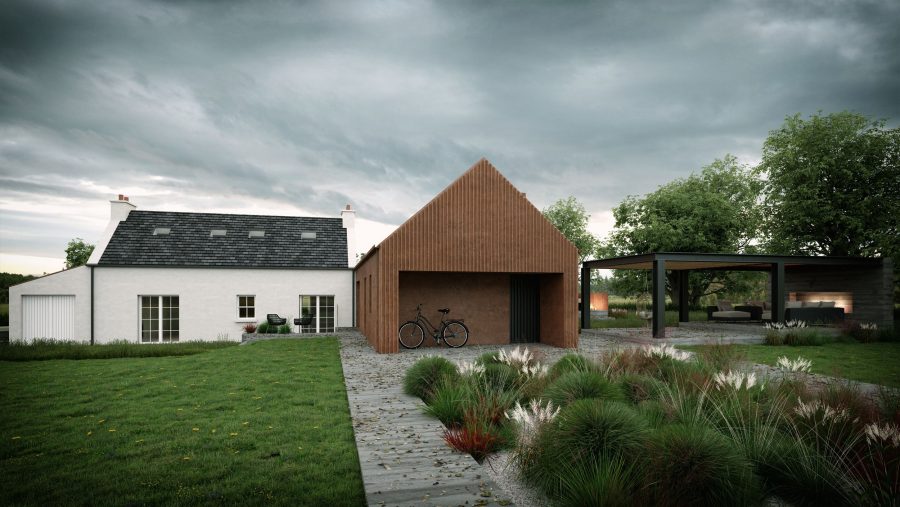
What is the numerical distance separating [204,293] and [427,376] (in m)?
14.2

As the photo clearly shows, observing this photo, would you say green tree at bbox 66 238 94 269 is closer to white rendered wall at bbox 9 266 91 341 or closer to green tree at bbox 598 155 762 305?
white rendered wall at bbox 9 266 91 341

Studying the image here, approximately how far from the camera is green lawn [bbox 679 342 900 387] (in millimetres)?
9242

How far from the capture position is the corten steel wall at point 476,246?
12.1m

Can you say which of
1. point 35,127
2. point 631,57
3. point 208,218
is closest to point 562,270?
point 631,57

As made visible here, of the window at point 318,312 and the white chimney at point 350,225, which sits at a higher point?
the white chimney at point 350,225

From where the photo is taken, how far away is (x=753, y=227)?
88.7 ft


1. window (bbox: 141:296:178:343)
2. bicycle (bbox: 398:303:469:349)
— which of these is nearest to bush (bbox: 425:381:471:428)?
bicycle (bbox: 398:303:469:349)

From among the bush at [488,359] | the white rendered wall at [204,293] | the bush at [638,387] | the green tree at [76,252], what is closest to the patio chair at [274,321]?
the white rendered wall at [204,293]

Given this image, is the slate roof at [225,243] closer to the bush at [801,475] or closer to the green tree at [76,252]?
the bush at [801,475]

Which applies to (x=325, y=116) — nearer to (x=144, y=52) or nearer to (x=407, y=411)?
(x=144, y=52)

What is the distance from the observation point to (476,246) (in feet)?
41.6

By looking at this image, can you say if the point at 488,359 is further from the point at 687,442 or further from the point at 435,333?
the point at 435,333

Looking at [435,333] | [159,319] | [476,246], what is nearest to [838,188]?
[476,246]

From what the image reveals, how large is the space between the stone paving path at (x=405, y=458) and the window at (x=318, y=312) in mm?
11531
